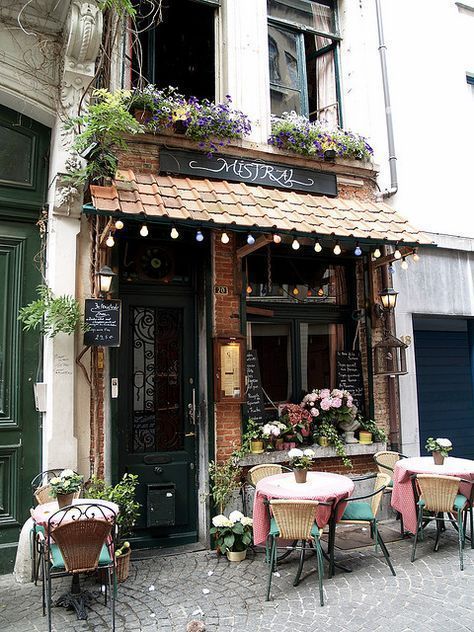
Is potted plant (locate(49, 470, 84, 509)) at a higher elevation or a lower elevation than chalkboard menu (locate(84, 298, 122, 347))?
lower

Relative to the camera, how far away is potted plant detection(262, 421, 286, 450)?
20.7ft

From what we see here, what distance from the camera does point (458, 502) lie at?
548 cm

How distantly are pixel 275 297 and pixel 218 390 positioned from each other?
5.57 ft

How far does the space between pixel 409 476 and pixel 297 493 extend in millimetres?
1631

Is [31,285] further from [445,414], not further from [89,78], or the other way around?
[445,414]

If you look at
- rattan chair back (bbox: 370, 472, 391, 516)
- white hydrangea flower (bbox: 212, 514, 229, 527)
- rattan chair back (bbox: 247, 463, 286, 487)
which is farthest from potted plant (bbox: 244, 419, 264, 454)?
rattan chair back (bbox: 370, 472, 391, 516)

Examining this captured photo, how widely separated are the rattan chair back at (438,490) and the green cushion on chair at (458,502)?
7 centimetres

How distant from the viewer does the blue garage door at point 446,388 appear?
27.5 ft

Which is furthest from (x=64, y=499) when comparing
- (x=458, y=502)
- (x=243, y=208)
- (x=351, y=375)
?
(x=351, y=375)

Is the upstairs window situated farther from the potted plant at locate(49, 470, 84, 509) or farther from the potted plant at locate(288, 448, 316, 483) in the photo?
the potted plant at locate(49, 470, 84, 509)

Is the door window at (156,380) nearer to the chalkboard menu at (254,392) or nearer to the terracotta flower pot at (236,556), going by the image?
the chalkboard menu at (254,392)

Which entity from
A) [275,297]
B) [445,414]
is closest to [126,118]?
[275,297]

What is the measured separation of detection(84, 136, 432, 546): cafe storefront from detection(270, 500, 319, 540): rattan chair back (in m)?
1.61

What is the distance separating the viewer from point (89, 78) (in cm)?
580
